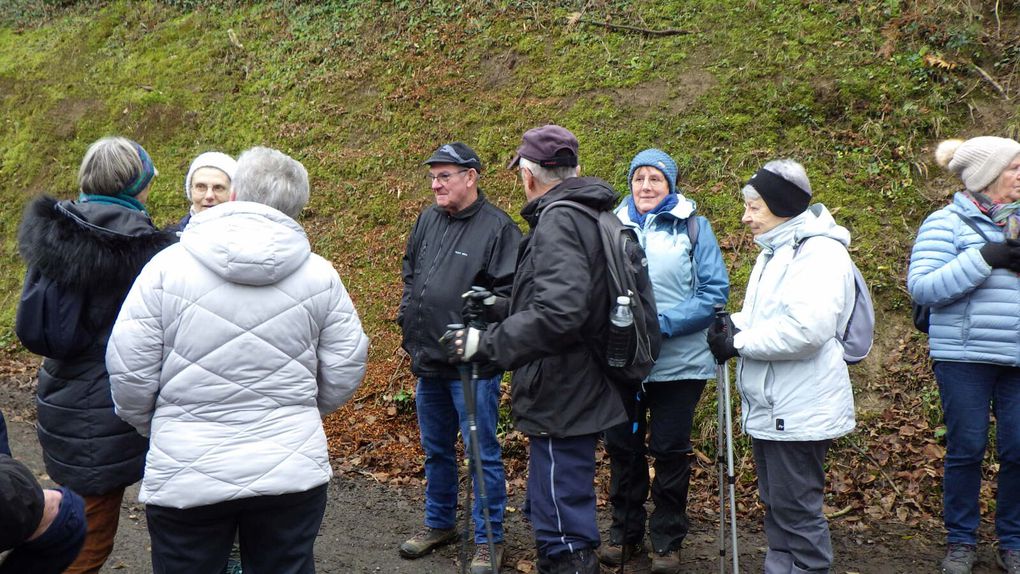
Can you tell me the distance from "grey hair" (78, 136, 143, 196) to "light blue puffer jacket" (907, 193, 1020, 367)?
4.55m

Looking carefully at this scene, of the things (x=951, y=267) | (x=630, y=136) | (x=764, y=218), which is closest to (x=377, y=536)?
(x=764, y=218)

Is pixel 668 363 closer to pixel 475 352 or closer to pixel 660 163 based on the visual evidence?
pixel 660 163

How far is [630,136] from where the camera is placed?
8.92 meters

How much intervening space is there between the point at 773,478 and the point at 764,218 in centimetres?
139

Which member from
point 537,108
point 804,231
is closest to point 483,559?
point 804,231

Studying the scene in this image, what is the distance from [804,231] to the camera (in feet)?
14.2

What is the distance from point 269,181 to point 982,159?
4.07 meters

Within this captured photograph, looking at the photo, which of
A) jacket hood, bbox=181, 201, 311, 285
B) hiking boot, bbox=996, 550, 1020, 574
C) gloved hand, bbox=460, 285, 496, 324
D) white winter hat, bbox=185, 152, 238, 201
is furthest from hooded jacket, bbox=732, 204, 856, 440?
white winter hat, bbox=185, 152, 238, 201

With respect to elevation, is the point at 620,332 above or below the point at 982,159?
below

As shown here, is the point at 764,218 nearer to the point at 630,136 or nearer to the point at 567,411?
the point at 567,411

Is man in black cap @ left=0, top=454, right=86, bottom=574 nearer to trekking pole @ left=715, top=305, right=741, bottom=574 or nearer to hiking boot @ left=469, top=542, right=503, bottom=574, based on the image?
hiking boot @ left=469, top=542, right=503, bottom=574

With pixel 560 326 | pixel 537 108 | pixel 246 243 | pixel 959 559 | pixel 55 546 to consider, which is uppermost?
pixel 537 108

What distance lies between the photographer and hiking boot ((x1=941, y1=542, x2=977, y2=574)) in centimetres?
499

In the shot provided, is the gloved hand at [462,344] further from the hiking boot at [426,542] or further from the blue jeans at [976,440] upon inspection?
the blue jeans at [976,440]
